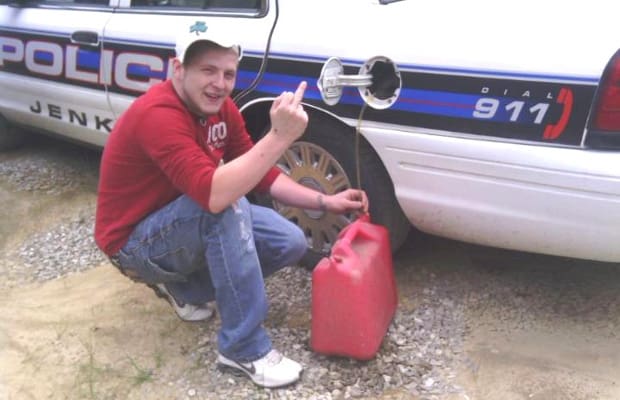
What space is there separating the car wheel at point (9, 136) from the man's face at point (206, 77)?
120 inches

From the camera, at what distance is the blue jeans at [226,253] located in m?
2.27

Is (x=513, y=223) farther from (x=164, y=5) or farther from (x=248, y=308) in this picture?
(x=164, y=5)

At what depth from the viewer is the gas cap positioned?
252 cm

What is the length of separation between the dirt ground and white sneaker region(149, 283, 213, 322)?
0.13ft

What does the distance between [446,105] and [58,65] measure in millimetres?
2294

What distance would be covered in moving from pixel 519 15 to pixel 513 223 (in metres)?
0.70

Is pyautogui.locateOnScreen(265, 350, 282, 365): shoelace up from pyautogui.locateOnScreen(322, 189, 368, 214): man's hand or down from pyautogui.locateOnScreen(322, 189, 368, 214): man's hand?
down

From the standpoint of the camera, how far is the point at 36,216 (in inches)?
156

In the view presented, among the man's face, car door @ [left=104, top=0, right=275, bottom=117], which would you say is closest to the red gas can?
the man's face

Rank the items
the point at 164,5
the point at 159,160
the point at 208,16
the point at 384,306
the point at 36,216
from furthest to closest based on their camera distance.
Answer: the point at 36,216 → the point at 164,5 → the point at 208,16 → the point at 384,306 → the point at 159,160

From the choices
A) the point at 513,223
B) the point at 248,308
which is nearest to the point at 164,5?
the point at 248,308

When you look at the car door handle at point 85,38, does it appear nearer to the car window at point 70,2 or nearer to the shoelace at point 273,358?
the car window at point 70,2

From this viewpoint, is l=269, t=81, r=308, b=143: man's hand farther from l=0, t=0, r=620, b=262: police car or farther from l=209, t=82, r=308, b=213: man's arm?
l=0, t=0, r=620, b=262: police car

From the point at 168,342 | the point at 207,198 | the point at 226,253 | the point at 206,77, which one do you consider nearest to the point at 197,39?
the point at 206,77
